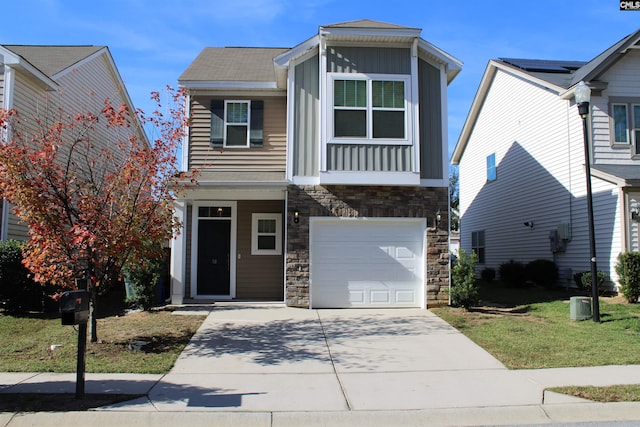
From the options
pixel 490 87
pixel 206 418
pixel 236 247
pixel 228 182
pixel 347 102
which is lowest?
pixel 206 418

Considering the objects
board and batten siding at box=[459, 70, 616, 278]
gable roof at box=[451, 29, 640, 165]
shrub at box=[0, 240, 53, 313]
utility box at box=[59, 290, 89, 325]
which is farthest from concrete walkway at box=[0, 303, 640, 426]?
gable roof at box=[451, 29, 640, 165]

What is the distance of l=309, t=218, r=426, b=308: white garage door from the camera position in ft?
40.8

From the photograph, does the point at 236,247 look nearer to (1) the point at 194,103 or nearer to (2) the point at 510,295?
(1) the point at 194,103

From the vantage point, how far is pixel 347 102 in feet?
40.8

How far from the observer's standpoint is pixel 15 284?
1047cm

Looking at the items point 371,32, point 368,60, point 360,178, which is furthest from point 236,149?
point 371,32

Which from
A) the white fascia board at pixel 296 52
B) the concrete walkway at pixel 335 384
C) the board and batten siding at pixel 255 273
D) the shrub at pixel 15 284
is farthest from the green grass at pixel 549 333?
the shrub at pixel 15 284

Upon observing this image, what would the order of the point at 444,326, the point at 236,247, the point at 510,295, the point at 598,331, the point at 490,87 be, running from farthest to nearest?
the point at 490,87
the point at 510,295
the point at 236,247
the point at 444,326
the point at 598,331

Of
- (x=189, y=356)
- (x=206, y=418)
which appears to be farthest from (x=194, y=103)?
(x=206, y=418)

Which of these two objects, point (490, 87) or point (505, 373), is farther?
point (490, 87)

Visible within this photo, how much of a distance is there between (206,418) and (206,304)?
734 centimetres

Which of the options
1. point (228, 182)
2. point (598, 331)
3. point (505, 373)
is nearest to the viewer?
point (505, 373)

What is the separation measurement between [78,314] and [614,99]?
15.3m

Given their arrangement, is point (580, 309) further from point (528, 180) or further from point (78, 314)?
point (78, 314)
